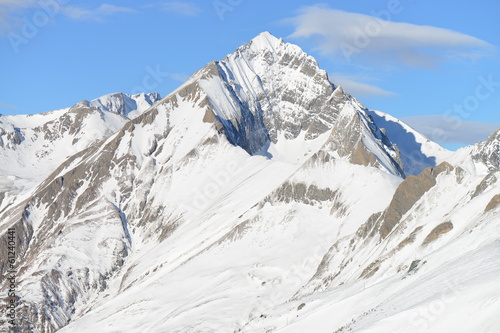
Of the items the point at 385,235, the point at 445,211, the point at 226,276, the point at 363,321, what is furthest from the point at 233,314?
the point at 363,321

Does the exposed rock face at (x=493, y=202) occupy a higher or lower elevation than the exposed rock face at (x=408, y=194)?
lower

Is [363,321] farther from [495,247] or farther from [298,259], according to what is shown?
[298,259]

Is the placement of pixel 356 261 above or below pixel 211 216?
below

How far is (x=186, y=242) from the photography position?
18850 centimetres

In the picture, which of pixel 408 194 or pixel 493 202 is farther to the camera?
pixel 408 194

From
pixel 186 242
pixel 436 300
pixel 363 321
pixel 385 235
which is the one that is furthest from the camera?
pixel 186 242

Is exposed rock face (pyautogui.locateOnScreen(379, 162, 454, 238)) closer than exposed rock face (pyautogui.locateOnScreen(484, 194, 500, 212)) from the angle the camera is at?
No

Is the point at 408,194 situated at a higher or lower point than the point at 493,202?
higher

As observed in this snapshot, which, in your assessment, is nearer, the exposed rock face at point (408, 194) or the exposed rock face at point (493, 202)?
the exposed rock face at point (493, 202)

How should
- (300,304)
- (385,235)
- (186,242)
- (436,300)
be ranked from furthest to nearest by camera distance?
1. (186,242)
2. (385,235)
3. (300,304)
4. (436,300)

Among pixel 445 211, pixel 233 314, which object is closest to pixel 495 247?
pixel 445 211

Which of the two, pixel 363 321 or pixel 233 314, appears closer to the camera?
pixel 363 321

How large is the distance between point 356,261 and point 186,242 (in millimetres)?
73409

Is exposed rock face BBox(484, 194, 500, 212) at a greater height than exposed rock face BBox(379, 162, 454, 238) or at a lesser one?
lesser
